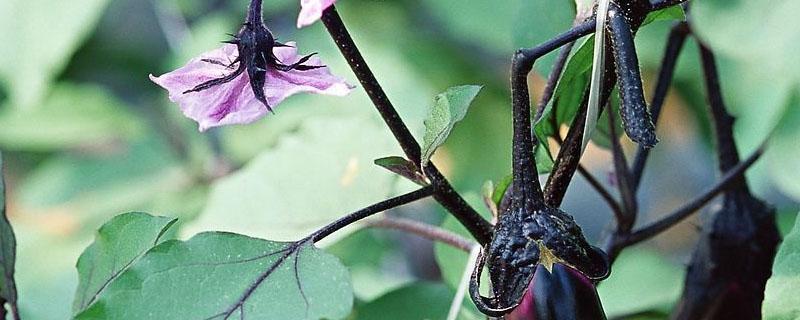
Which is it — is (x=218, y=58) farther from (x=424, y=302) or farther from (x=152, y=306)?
(x=424, y=302)

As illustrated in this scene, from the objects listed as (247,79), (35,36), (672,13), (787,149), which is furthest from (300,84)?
(35,36)

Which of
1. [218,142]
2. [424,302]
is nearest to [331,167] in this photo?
[424,302]

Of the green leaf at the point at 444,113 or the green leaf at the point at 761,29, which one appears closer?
the green leaf at the point at 444,113

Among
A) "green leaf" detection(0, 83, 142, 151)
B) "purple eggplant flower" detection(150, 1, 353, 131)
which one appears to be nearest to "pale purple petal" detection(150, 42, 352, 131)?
"purple eggplant flower" detection(150, 1, 353, 131)

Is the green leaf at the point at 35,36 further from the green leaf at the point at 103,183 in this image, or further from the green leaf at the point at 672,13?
the green leaf at the point at 672,13

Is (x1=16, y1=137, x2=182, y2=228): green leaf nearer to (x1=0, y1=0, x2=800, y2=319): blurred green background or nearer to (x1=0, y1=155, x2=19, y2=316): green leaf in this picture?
(x1=0, y1=0, x2=800, y2=319): blurred green background

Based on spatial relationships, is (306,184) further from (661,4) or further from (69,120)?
(69,120)

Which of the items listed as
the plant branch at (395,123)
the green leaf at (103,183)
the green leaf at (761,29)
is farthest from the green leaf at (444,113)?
the green leaf at (103,183)
